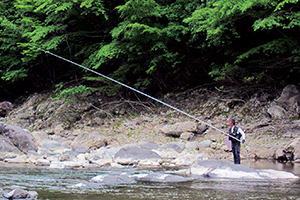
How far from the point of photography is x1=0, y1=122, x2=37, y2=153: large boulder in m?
8.92

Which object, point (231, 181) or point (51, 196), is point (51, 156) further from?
point (231, 181)

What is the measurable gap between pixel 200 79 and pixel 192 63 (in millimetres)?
710

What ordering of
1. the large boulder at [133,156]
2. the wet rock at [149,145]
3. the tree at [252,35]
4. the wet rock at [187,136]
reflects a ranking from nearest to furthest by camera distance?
the large boulder at [133,156]
the tree at [252,35]
the wet rock at [149,145]
the wet rock at [187,136]

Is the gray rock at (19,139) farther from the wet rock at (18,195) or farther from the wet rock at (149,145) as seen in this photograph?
the wet rock at (18,195)

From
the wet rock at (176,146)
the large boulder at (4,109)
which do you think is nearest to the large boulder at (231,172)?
the wet rock at (176,146)

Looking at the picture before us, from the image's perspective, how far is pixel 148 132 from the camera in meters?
10.6

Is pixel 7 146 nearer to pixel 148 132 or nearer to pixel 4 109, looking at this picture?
pixel 148 132

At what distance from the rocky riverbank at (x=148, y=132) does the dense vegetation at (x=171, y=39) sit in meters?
0.88

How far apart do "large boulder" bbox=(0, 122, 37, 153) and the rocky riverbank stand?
0.03 m

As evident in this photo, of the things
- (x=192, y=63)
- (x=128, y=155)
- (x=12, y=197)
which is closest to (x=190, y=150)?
(x=128, y=155)

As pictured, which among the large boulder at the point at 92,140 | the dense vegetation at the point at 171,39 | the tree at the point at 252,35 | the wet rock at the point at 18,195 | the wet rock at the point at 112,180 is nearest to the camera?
the wet rock at the point at 18,195

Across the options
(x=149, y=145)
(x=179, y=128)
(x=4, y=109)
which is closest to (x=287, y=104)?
(x=179, y=128)

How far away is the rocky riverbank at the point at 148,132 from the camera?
304 inches

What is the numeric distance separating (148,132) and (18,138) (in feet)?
13.5
